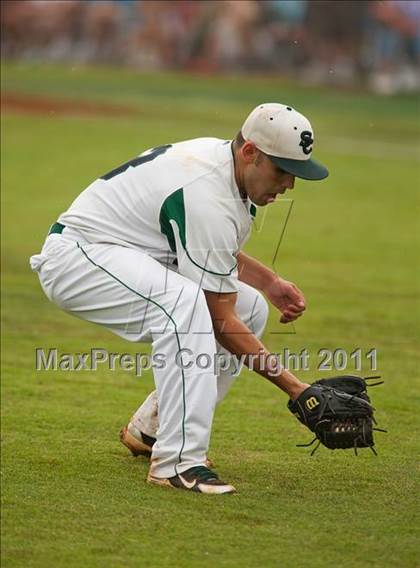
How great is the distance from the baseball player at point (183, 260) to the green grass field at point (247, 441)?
1.30 feet

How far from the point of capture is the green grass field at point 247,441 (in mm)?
4796

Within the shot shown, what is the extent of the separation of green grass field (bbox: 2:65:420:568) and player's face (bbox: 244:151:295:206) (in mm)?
1326

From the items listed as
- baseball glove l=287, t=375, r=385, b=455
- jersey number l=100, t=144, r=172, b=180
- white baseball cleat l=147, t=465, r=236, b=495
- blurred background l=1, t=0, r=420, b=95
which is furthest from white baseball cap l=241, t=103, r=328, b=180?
blurred background l=1, t=0, r=420, b=95

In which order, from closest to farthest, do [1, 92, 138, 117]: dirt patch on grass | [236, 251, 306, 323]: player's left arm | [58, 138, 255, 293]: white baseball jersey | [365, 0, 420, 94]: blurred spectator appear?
[58, 138, 255, 293]: white baseball jersey → [236, 251, 306, 323]: player's left arm → [1, 92, 138, 117]: dirt patch on grass → [365, 0, 420, 94]: blurred spectator

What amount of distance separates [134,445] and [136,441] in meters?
0.02

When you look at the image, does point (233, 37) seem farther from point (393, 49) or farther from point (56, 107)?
point (56, 107)

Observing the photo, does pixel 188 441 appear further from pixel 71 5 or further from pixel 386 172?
pixel 71 5

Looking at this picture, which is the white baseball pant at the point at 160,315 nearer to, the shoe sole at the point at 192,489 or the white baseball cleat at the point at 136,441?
the shoe sole at the point at 192,489

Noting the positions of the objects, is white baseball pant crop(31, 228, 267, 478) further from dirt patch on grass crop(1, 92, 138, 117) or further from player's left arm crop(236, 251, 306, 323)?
dirt patch on grass crop(1, 92, 138, 117)

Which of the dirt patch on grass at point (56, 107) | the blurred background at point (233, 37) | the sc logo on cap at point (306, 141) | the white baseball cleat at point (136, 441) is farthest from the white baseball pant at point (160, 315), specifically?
the blurred background at point (233, 37)

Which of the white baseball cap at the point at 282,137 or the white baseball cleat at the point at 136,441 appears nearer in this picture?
the white baseball cap at the point at 282,137

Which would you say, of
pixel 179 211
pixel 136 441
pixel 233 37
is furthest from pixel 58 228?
pixel 233 37

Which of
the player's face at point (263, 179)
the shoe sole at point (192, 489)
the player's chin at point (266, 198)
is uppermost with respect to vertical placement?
the player's face at point (263, 179)

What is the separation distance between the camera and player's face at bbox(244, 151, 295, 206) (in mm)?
5465
